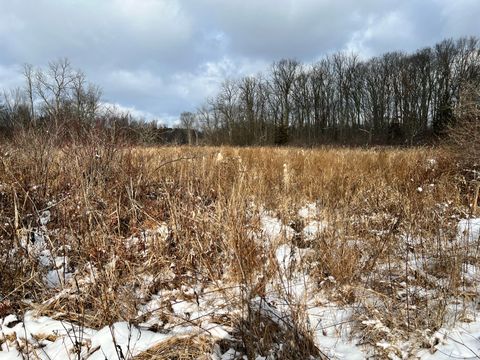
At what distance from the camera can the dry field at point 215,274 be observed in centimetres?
181

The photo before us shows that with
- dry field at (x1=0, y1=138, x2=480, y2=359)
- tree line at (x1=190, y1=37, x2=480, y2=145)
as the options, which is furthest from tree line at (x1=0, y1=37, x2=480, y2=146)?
dry field at (x1=0, y1=138, x2=480, y2=359)

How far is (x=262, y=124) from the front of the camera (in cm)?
4250

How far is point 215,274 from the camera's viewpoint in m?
2.56

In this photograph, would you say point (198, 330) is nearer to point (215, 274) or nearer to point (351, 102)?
point (215, 274)

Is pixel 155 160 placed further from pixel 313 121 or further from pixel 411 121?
pixel 313 121

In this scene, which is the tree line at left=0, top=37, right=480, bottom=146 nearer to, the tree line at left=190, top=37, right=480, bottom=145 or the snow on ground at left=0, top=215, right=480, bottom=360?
the tree line at left=190, top=37, right=480, bottom=145

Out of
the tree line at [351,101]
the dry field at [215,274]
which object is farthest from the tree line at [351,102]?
the dry field at [215,274]

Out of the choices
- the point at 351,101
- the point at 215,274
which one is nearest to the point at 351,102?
the point at 351,101

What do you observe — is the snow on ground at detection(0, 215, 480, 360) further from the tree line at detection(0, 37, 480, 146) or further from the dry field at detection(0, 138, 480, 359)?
the tree line at detection(0, 37, 480, 146)

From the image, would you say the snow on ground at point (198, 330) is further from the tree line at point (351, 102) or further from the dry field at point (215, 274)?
the tree line at point (351, 102)

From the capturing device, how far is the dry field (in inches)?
71.2

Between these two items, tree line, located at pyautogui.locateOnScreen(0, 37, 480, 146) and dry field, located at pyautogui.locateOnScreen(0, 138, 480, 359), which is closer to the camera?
dry field, located at pyautogui.locateOnScreen(0, 138, 480, 359)

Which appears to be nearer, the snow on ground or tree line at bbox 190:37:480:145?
the snow on ground

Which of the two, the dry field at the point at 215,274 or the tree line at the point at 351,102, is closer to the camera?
the dry field at the point at 215,274
